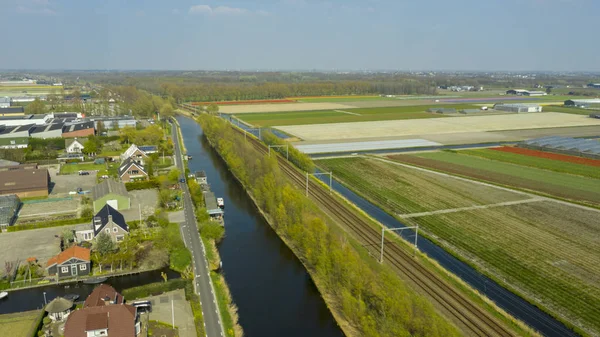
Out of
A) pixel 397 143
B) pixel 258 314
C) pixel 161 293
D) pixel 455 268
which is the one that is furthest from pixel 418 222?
pixel 397 143

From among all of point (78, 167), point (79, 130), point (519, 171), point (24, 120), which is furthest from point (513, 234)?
point (24, 120)

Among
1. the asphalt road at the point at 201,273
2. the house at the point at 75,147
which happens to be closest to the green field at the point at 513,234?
the asphalt road at the point at 201,273

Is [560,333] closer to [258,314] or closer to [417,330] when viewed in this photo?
[417,330]

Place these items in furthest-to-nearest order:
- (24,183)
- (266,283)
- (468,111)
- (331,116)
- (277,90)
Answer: (277,90)
(468,111)
(331,116)
(24,183)
(266,283)

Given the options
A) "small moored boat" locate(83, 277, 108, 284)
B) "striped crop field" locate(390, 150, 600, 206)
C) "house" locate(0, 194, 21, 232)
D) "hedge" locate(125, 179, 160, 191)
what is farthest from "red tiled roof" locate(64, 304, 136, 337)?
"striped crop field" locate(390, 150, 600, 206)

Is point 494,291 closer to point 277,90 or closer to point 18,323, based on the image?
point 18,323

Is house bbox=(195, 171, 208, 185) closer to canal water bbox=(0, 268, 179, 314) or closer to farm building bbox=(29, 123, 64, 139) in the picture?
canal water bbox=(0, 268, 179, 314)
